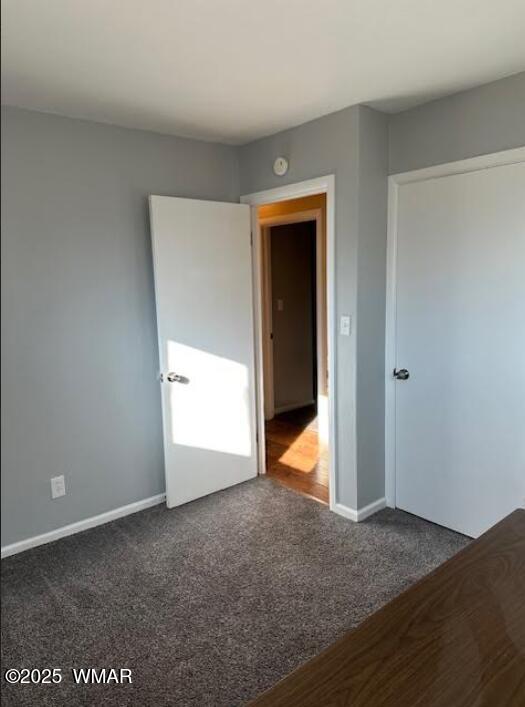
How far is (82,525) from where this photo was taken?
2654mm

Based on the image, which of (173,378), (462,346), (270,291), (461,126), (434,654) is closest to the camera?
(434,654)

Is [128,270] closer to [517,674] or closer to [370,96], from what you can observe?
[370,96]

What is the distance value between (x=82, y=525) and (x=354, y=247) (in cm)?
207

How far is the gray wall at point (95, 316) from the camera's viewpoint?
229 cm

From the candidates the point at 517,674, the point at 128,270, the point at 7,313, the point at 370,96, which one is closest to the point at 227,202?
the point at 128,270

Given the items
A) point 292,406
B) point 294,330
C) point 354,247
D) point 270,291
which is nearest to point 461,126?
point 354,247

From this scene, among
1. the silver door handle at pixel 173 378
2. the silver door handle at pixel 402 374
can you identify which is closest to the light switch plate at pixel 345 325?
the silver door handle at pixel 402 374

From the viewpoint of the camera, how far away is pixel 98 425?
265 centimetres

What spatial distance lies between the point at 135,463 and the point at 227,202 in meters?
1.70

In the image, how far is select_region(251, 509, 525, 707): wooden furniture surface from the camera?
0.76 meters

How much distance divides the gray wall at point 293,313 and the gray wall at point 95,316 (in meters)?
1.83

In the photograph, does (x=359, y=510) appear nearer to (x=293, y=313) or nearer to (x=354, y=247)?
(x=354, y=247)

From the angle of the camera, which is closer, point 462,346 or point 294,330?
point 462,346

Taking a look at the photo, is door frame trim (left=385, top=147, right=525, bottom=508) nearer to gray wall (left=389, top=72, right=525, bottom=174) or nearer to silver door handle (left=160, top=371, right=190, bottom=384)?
gray wall (left=389, top=72, right=525, bottom=174)
